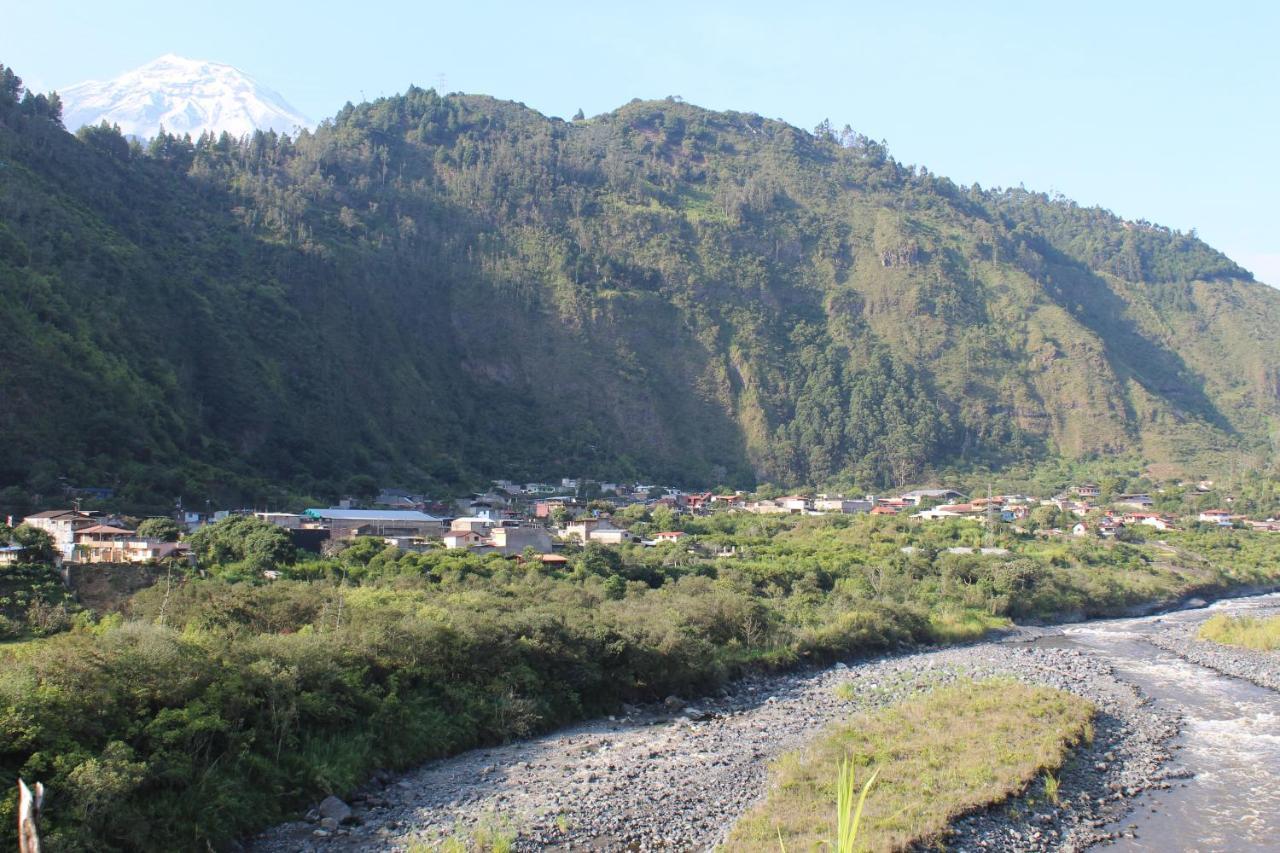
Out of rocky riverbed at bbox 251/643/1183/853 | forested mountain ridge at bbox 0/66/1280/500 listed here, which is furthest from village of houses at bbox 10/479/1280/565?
rocky riverbed at bbox 251/643/1183/853

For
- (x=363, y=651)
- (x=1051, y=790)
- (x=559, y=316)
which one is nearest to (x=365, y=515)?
(x=363, y=651)

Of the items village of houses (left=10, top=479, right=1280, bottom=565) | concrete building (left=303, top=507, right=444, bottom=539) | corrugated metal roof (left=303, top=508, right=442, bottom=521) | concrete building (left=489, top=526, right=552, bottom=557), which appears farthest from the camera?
corrugated metal roof (left=303, top=508, right=442, bottom=521)

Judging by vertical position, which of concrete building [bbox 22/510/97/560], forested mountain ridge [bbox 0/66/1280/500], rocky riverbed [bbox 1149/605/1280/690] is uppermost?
forested mountain ridge [bbox 0/66/1280/500]

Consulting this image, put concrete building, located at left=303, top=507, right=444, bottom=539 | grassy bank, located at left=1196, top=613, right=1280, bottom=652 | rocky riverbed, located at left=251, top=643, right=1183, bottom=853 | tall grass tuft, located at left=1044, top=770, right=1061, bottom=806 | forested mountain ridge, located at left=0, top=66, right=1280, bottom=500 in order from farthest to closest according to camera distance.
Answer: forested mountain ridge, located at left=0, top=66, right=1280, bottom=500, concrete building, located at left=303, top=507, right=444, bottom=539, grassy bank, located at left=1196, top=613, right=1280, bottom=652, tall grass tuft, located at left=1044, top=770, right=1061, bottom=806, rocky riverbed, located at left=251, top=643, right=1183, bottom=853

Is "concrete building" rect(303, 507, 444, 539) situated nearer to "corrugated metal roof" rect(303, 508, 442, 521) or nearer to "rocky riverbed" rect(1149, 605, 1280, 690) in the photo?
"corrugated metal roof" rect(303, 508, 442, 521)

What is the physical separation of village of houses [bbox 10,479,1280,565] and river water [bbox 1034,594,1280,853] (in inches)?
907

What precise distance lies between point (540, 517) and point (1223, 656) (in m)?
40.7

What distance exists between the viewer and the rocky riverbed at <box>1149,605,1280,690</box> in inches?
1325

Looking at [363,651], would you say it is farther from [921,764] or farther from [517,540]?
[517,540]

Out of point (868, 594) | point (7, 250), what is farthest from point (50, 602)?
point (7, 250)

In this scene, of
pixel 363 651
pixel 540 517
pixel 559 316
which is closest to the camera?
pixel 363 651

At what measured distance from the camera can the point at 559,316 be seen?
10662 centimetres

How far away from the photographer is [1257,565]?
64875 millimetres

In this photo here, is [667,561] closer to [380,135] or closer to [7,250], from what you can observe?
[7,250]
